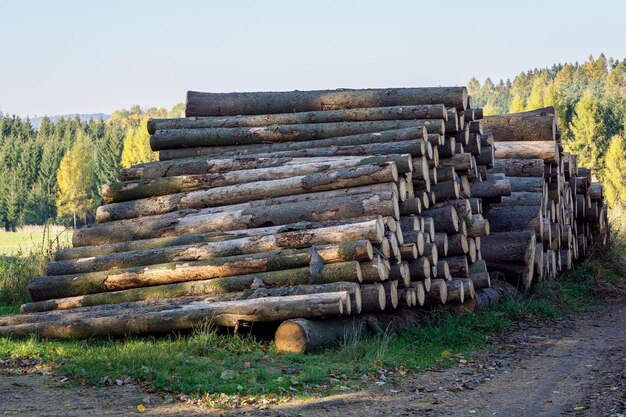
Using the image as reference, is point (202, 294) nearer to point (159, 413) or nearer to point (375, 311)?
point (375, 311)

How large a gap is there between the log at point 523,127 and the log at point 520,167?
74cm

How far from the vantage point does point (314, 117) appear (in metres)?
15.0

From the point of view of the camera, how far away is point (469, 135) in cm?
1536

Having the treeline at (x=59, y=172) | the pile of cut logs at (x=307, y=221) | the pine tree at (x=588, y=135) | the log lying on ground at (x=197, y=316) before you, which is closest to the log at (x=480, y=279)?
the pile of cut logs at (x=307, y=221)

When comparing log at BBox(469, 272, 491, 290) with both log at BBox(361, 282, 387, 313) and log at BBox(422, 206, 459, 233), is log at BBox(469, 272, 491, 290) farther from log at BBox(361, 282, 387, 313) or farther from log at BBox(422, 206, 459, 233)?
A: log at BBox(361, 282, 387, 313)

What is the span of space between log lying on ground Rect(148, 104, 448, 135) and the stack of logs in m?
2.17

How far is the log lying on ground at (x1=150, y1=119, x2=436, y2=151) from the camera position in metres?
14.3

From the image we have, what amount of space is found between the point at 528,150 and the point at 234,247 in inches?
303

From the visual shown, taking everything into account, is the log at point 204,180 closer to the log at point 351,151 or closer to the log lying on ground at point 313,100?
the log at point 351,151

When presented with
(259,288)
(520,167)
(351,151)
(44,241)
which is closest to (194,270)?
(259,288)

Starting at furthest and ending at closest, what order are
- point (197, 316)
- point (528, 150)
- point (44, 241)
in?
point (44, 241)
point (528, 150)
point (197, 316)

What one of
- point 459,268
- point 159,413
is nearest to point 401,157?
point 459,268

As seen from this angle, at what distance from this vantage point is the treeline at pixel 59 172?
75.4 metres

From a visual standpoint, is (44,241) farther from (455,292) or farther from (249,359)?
(249,359)
